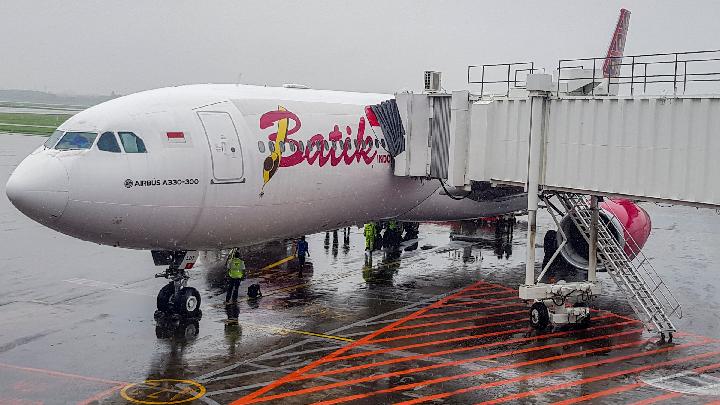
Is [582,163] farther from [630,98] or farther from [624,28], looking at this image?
[624,28]

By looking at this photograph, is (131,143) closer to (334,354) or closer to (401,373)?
(334,354)

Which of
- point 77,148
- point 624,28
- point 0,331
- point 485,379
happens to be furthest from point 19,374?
point 624,28

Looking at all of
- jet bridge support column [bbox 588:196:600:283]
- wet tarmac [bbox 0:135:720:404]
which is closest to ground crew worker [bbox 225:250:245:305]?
wet tarmac [bbox 0:135:720:404]

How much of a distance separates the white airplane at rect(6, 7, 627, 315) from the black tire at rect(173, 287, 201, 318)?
4 centimetres

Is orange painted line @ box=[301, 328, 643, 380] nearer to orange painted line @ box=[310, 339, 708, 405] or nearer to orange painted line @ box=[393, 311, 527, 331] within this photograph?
orange painted line @ box=[310, 339, 708, 405]

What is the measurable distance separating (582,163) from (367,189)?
640 cm

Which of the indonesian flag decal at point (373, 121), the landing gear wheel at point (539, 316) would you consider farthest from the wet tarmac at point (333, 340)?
the indonesian flag decal at point (373, 121)

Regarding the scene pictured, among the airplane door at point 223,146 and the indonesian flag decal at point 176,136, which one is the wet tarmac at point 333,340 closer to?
the airplane door at point 223,146

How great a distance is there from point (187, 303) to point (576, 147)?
1038 centimetres

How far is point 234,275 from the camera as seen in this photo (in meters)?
22.7

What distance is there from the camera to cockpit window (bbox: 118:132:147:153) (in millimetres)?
17844

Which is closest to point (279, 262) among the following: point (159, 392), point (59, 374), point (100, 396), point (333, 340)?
point (333, 340)

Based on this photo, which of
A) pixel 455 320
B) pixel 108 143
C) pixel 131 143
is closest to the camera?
pixel 108 143

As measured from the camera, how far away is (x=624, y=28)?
132ft
